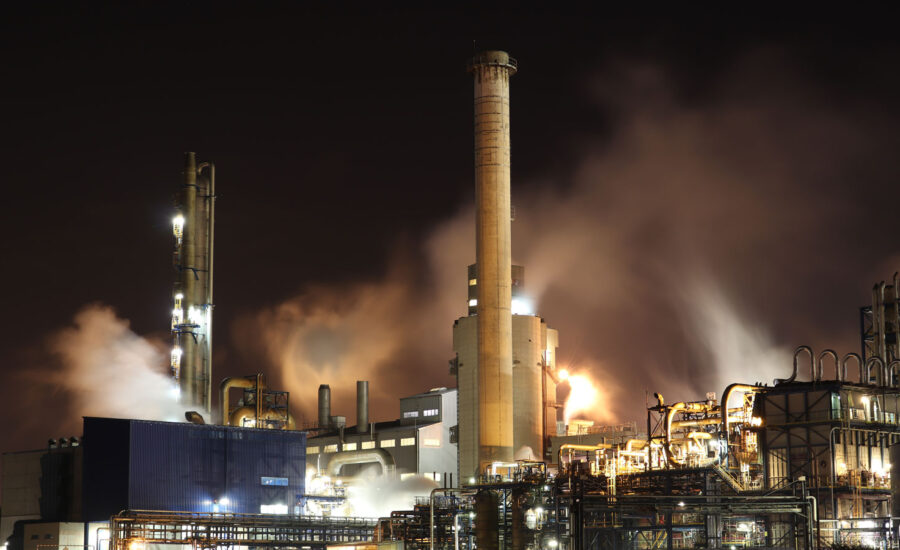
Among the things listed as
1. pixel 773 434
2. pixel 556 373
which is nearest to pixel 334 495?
pixel 556 373

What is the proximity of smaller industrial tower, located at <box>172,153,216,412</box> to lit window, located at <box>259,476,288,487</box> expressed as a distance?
33.7 feet

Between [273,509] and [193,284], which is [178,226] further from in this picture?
[273,509]

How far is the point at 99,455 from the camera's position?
5631cm

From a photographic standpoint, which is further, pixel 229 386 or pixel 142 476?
pixel 229 386

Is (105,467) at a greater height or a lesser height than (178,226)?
lesser

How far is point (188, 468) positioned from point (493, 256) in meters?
20.6

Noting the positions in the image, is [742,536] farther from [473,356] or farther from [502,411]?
[473,356]

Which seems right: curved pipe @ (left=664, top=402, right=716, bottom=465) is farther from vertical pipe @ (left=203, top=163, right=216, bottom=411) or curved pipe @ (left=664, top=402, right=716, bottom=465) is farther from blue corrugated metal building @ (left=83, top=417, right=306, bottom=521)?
vertical pipe @ (left=203, top=163, right=216, bottom=411)

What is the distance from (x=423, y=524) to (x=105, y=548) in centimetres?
1617

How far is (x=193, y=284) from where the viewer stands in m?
72.6

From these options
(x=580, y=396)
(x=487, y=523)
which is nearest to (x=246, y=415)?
(x=580, y=396)

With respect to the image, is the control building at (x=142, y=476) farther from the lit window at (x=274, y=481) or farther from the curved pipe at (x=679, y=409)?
the curved pipe at (x=679, y=409)

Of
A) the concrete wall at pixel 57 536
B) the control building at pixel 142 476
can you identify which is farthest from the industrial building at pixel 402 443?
the concrete wall at pixel 57 536

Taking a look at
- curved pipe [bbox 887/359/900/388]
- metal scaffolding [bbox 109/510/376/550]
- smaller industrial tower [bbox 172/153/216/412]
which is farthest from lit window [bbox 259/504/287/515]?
curved pipe [bbox 887/359/900/388]
